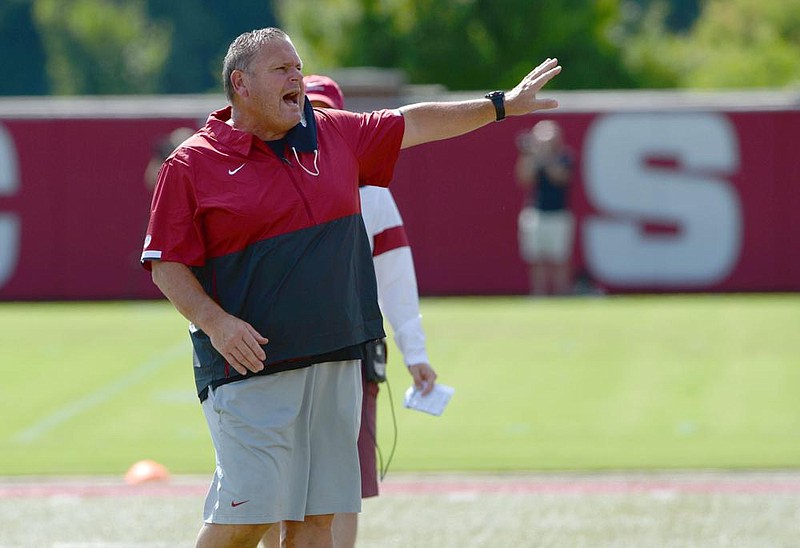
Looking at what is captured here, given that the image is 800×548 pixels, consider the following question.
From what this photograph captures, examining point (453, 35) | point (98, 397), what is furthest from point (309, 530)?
point (453, 35)

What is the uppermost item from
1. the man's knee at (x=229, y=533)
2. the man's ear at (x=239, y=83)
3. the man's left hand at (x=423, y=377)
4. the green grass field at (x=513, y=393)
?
the man's ear at (x=239, y=83)

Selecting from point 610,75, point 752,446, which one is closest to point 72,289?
point 752,446

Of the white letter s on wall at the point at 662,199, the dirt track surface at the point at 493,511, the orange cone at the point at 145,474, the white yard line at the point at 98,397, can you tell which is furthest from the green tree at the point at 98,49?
the dirt track surface at the point at 493,511

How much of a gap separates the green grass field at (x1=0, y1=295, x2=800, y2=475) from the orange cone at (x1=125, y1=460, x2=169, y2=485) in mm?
296

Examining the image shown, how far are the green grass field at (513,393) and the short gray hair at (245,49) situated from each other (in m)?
4.48

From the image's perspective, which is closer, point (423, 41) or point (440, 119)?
point (440, 119)

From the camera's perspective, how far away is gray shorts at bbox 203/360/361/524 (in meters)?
5.22

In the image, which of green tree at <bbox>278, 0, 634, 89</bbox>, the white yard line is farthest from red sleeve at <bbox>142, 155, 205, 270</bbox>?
green tree at <bbox>278, 0, 634, 89</bbox>

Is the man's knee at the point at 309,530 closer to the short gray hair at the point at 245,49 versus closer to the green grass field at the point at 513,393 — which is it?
the short gray hair at the point at 245,49

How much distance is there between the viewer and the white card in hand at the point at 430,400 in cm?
620

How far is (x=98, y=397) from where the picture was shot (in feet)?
39.6

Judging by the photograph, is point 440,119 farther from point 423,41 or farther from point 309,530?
point 423,41

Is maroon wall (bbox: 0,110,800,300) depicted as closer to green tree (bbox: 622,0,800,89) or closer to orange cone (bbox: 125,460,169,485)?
orange cone (bbox: 125,460,169,485)

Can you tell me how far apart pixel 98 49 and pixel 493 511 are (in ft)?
271
